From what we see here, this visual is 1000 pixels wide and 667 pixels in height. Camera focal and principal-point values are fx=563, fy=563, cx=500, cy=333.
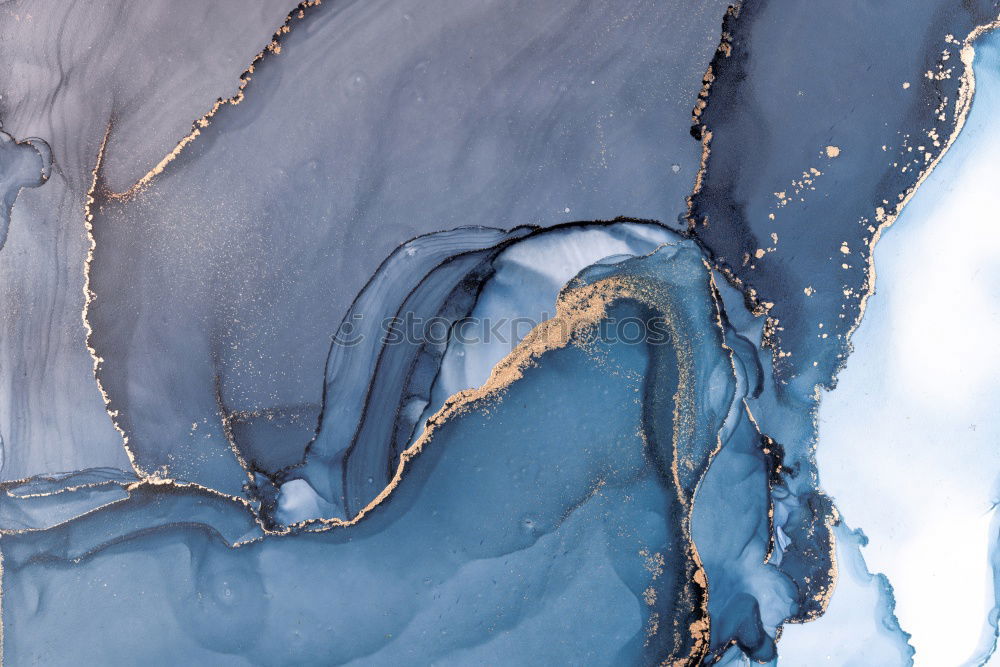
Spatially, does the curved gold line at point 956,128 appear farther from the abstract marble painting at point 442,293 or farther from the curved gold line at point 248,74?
the curved gold line at point 248,74

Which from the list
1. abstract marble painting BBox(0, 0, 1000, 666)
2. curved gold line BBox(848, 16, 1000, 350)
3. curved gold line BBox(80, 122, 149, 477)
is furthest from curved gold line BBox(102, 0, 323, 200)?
curved gold line BBox(848, 16, 1000, 350)

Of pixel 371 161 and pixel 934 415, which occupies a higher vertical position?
pixel 371 161

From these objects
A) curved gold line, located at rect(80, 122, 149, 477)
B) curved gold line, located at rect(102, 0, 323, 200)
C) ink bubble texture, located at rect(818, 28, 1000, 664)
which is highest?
curved gold line, located at rect(102, 0, 323, 200)

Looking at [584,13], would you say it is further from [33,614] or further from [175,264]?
[33,614]

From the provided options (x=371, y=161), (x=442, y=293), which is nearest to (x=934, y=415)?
(x=442, y=293)

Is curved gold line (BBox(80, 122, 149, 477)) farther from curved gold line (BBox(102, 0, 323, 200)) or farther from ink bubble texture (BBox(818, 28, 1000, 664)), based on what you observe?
ink bubble texture (BBox(818, 28, 1000, 664))

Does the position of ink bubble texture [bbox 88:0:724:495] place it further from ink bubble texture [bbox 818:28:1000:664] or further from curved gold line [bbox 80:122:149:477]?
ink bubble texture [bbox 818:28:1000:664]

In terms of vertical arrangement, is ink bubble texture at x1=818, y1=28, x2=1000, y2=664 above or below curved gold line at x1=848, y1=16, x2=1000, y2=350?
below

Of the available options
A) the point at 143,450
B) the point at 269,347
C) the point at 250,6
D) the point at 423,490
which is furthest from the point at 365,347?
the point at 250,6

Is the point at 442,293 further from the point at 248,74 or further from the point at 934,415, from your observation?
the point at 934,415
